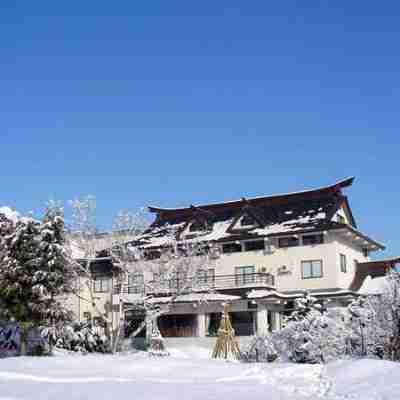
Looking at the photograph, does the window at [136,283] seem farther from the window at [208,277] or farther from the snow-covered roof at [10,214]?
the snow-covered roof at [10,214]

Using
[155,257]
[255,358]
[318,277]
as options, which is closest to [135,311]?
[155,257]

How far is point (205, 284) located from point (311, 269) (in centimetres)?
627

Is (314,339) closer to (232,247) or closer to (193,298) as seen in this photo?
(193,298)

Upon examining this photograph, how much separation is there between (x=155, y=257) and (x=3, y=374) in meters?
20.6

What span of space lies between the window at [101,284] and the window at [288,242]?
11440 millimetres

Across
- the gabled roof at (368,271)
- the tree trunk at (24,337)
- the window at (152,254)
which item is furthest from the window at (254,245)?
the tree trunk at (24,337)

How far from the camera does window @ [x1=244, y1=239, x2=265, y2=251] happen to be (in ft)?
120

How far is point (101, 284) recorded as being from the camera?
4038 cm

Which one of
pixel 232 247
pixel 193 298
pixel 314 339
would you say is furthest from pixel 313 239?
pixel 314 339

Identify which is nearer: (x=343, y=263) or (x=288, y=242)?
(x=343, y=263)

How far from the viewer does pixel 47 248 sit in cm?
2698

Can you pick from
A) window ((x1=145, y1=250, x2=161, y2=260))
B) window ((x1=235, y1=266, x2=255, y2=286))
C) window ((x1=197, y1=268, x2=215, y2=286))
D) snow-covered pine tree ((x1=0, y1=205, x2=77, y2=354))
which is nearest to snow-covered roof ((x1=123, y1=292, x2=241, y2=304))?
window ((x1=197, y1=268, x2=215, y2=286))

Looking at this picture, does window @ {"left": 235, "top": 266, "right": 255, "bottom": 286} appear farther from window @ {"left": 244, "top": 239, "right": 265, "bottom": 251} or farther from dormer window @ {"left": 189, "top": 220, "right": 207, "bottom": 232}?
dormer window @ {"left": 189, "top": 220, "right": 207, "bottom": 232}

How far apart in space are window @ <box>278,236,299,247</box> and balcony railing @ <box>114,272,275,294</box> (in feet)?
6.30
